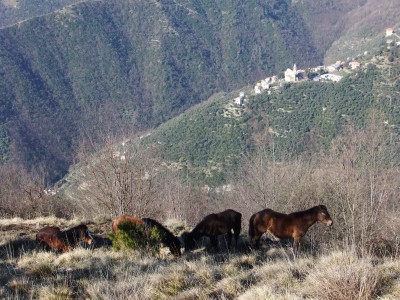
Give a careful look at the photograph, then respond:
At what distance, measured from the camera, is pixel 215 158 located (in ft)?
169

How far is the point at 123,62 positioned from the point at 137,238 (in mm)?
141286

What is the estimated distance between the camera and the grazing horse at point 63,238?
24.8 feet

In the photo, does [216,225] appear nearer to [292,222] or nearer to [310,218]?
[292,222]

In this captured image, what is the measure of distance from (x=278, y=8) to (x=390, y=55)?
15298cm

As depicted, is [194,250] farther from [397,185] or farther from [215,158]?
[215,158]

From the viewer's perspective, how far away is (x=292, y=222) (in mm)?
7395

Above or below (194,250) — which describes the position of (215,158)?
above

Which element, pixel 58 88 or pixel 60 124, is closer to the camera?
pixel 60 124

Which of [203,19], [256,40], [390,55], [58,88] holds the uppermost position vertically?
[203,19]

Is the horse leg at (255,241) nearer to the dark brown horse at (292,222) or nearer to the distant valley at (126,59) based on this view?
the dark brown horse at (292,222)

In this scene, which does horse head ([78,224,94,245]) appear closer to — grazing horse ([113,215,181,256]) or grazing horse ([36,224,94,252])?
grazing horse ([36,224,94,252])

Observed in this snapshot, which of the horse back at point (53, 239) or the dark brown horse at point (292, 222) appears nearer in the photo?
the dark brown horse at point (292, 222)

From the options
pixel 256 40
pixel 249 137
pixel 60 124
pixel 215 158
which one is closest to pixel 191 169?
pixel 215 158

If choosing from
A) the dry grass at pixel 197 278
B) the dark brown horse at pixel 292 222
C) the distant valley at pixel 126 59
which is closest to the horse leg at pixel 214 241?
the dark brown horse at pixel 292 222
